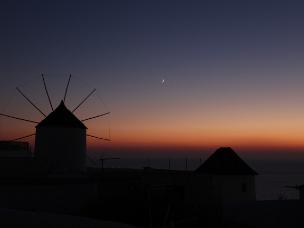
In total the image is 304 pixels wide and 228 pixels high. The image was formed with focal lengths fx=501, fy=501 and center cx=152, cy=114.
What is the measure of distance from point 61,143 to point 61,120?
53.2 inches

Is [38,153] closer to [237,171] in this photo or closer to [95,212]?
[95,212]

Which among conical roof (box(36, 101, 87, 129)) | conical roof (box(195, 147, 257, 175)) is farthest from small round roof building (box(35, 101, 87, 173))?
conical roof (box(195, 147, 257, 175))

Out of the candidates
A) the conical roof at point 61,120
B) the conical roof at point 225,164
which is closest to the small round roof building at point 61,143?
the conical roof at point 61,120

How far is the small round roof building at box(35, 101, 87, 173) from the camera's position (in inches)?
1014

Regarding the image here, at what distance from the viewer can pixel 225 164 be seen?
2756cm

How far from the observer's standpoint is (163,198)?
21422 mm

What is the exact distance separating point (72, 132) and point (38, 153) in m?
2.07

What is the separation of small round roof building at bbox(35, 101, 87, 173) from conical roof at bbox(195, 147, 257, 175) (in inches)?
275

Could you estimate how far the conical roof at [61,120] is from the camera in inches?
1040

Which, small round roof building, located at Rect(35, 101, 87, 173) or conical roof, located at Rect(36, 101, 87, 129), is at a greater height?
conical roof, located at Rect(36, 101, 87, 129)

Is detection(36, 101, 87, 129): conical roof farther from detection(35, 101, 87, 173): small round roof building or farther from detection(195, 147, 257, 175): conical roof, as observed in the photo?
detection(195, 147, 257, 175): conical roof

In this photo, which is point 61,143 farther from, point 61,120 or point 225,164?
point 225,164

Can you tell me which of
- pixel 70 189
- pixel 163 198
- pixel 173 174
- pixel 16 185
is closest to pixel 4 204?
pixel 16 185

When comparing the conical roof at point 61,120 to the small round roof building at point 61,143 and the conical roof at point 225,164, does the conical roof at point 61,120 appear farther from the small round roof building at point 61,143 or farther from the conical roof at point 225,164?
the conical roof at point 225,164
